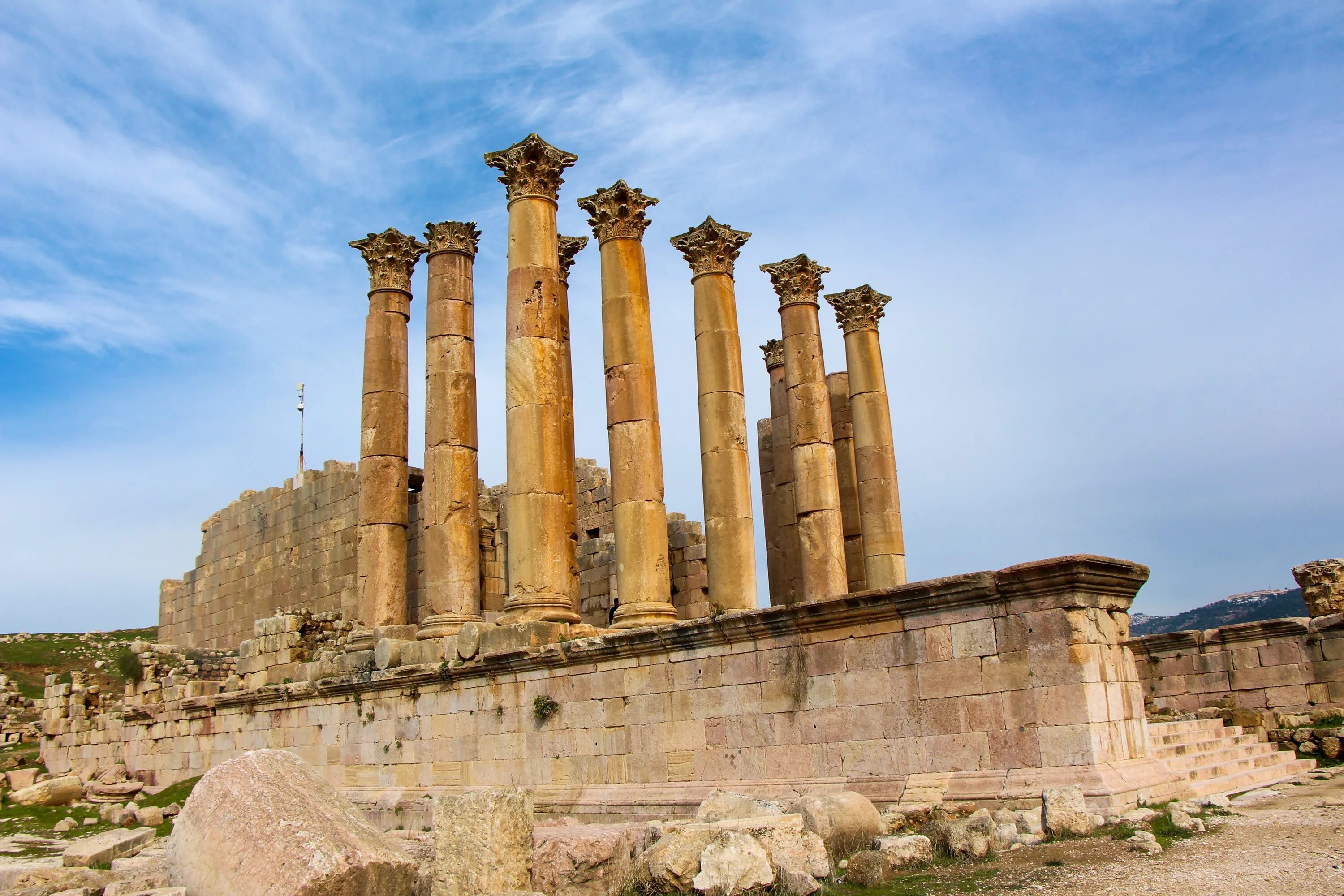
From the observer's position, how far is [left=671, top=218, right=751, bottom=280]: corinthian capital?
1970cm

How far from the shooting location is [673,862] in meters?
8.11

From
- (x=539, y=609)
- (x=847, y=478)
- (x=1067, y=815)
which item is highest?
(x=847, y=478)

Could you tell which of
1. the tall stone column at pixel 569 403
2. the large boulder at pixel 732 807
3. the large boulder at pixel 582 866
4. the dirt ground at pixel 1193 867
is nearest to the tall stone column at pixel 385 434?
the tall stone column at pixel 569 403

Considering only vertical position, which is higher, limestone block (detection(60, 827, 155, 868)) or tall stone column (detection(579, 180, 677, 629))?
tall stone column (detection(579, 180, 677, 629))

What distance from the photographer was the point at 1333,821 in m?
9.27

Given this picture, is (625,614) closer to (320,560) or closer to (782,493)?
(782,493)

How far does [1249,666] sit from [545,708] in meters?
10.6

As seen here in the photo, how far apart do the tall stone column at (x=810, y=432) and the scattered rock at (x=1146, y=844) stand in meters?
11.4

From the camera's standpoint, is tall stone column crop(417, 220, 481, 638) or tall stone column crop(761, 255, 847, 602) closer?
tall stone column crop(417, 220, 481, 638)

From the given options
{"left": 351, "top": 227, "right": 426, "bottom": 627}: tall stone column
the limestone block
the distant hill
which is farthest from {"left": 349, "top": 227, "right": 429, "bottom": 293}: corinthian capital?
the distant hill

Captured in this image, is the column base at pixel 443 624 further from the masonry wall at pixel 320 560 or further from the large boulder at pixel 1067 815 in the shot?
the large boulder at pixel 1067 815

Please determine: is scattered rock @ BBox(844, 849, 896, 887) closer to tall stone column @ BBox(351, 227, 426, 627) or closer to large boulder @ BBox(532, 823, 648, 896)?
large boulder @ BBox(532, 823, 648, 896)

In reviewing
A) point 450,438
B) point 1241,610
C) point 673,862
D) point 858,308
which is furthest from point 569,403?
point 1241,610

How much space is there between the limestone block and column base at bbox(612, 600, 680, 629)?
22.3 feet
